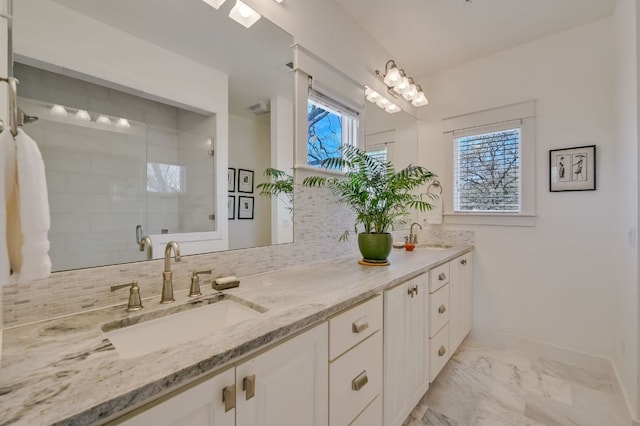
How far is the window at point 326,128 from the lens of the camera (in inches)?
69.6

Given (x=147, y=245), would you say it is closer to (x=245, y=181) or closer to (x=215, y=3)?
(x=245, y=181)

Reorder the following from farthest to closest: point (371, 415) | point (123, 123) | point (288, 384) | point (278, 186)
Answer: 1. point (278, 186)
2. point (371, 415)
3. point (123, 123)
4. point (288, 384)

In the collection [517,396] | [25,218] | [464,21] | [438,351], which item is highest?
[464,21]

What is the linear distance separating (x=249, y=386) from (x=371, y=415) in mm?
747

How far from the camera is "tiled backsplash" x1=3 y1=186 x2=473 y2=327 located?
82cm

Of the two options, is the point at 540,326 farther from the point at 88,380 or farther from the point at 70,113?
the point at 70,113

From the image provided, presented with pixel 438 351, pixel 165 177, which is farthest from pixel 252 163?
pixel 438 351

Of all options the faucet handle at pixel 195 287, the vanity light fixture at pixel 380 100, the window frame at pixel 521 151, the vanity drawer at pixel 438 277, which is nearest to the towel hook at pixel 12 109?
the faucet handle at pixel 195 287

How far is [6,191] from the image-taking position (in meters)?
0.55

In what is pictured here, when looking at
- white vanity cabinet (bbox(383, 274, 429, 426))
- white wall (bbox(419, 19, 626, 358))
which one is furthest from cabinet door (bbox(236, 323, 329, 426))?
white wall (bbox(419, 19, 626, 358))

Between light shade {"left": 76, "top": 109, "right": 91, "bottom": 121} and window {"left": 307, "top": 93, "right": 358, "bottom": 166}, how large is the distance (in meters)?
1.07

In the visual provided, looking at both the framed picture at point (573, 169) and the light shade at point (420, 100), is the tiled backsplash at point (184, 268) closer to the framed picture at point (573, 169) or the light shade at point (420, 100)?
the light shade at point (420, 100)

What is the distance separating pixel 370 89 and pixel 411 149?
36.6 inches

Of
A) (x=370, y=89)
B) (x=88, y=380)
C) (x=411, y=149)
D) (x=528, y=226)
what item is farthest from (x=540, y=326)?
(x=88, y=380)
